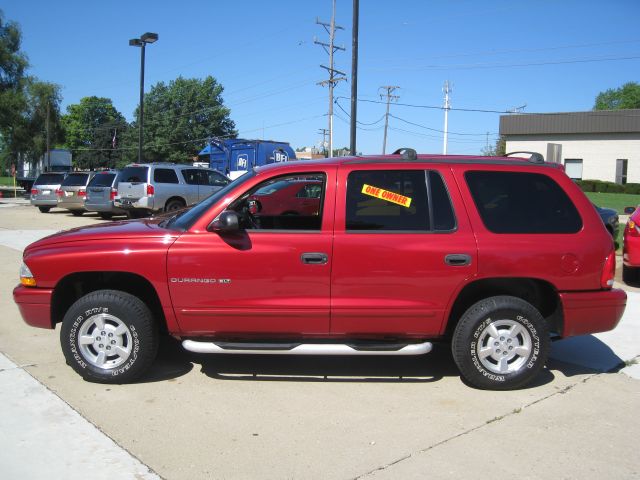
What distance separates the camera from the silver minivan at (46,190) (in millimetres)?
20953

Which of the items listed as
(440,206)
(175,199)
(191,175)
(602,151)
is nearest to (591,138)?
(602,151)

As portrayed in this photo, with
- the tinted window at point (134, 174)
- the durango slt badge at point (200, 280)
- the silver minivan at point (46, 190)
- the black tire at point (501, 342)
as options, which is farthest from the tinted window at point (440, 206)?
the silver minivan at point (46, 190)

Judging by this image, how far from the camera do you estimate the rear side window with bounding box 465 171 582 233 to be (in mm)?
4441

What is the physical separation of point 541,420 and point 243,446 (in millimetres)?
2102

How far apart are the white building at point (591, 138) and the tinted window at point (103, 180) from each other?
38007 millimetres

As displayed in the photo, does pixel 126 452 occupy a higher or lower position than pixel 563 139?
lower

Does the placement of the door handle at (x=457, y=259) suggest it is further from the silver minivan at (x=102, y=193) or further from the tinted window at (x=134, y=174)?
the silver minivan at (x=102, y=193)

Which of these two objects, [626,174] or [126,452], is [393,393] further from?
[626,174]

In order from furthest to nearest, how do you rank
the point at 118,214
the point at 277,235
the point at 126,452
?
1. the point at 118,214
2. the point at 277,235
3. the point at 126,452

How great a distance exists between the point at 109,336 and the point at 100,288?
460mm

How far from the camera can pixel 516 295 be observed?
4.72m

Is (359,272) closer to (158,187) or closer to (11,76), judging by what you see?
(158,187)

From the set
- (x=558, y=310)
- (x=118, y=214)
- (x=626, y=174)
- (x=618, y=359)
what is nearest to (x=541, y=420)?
(x=558, y=310)

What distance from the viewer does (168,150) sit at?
3300 inches
